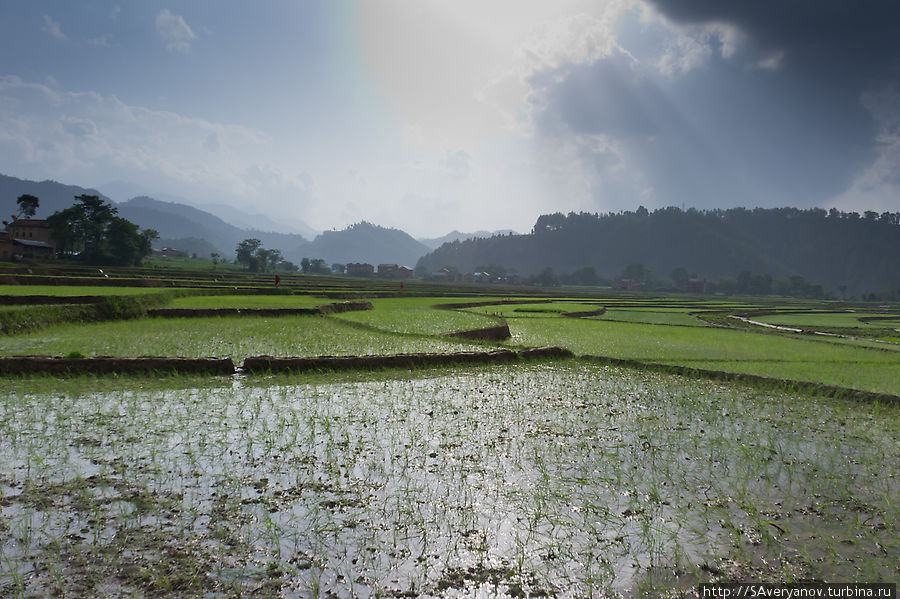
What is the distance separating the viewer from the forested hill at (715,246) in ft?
494

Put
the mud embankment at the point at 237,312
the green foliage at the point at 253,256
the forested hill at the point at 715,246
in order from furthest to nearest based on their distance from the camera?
the forested hill at the point at 715,246 < the green foliage at the point at 253,256 < the mud embankment at the point at 237,312

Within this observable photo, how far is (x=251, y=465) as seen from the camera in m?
4.26

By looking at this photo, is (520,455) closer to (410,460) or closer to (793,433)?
(410,460)

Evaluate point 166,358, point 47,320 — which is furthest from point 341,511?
point 47,320

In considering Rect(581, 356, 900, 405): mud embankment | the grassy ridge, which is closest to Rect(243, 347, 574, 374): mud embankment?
the grassy ridge

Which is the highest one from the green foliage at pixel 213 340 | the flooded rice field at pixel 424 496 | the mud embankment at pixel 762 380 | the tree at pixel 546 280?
the tree at pixel 546 280

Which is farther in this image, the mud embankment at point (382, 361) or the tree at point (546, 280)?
the tree at point (546, 280)

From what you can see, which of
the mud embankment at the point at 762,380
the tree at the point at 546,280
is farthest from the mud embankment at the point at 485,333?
the tree at the point at 546,280

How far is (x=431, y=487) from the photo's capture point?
391 cm

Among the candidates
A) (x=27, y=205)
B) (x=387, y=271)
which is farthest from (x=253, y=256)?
(x=387, y=271)

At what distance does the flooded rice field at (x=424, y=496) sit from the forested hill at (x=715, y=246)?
14954cm

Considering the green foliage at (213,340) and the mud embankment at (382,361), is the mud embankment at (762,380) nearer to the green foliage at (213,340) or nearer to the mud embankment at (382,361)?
the mud embankment at (382,361)

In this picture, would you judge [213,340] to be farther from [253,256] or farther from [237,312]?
[253,256]

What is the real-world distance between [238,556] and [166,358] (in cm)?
603
